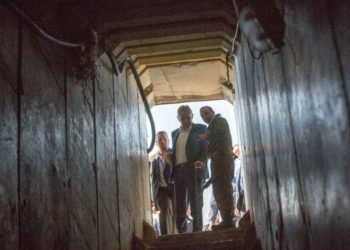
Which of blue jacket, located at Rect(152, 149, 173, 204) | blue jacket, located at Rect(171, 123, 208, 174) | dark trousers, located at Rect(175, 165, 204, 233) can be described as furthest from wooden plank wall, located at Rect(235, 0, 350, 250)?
blue jacket, located at Rect(152, 149, 173, 204)

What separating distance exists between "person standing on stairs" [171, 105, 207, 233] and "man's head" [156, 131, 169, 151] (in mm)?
914

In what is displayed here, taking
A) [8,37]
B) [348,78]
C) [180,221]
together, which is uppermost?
[8,37]

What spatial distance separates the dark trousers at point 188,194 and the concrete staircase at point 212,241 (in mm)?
677

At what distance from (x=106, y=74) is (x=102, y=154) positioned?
108cm

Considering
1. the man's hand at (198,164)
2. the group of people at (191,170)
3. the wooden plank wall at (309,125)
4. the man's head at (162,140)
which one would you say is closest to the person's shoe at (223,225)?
the group of people at (191,170)

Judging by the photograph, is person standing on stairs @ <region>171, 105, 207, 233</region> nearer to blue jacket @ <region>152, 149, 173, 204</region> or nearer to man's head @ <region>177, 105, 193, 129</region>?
man's head @ <region>177, 105, 193, 129</region>

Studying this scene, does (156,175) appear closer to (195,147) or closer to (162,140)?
(162,140)

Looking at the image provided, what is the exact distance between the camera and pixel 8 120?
8.69 ft

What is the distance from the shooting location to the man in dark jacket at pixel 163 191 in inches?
292

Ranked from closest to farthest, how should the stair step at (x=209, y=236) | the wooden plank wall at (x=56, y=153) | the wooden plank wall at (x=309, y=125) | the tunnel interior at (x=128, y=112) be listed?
the wooden plank wall at (x=309, y=125) → the tunnel interior at (x=128, y=112) → the wooden plank wall at (x=56, y=153) → the stair step at (x=209, y=236)

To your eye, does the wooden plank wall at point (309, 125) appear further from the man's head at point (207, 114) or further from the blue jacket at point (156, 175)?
the blue jacket at point (156, 175)

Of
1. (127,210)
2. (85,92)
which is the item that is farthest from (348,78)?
(127,210)

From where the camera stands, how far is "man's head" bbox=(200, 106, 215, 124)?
6.71 metres

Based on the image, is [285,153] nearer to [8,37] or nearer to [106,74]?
[8,37]
